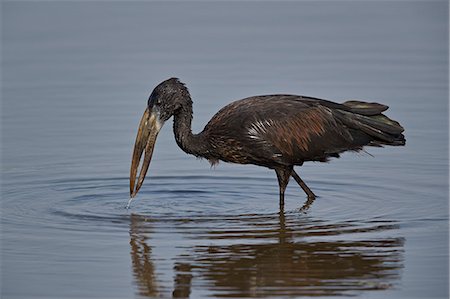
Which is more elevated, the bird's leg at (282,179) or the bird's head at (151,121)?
the bird's head at (151,121)

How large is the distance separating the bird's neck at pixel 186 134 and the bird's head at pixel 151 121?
0.65ft

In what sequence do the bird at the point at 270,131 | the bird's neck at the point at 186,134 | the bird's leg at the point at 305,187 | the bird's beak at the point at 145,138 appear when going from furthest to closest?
the bird's leg at the point at 305,187, the bird's neck at the point at 186,134, the bird at the point at 270,131, the bird's beak at the point at 145,138

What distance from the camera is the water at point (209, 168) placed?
1060 centimetres

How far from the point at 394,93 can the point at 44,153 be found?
5.77 m

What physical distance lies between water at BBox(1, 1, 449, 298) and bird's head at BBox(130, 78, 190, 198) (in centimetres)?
45

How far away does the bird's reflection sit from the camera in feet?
33.2

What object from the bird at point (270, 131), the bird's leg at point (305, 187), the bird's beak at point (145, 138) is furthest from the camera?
the bird's leg at point (305, 187)

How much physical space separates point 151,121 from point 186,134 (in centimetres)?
55

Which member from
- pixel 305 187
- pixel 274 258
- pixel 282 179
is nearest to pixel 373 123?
pixel 305 187

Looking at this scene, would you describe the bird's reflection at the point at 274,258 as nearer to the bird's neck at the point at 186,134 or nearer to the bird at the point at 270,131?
the bird at the point at 270,131

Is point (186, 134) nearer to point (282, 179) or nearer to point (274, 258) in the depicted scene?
point (282, 179)

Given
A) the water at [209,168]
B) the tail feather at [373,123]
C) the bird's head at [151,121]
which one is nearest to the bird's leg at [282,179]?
the water at [209,168]

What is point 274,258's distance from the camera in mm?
11039

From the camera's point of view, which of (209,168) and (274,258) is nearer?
(274,258)
